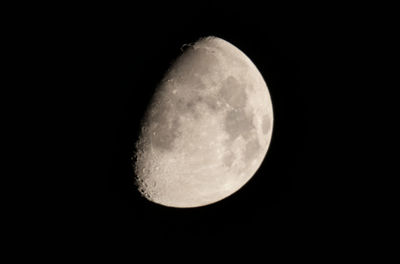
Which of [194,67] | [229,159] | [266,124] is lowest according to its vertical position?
[229,159]

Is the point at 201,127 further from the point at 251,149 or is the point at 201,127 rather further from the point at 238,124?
the point at 251,149

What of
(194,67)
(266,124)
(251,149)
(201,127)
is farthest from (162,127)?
(266,124)

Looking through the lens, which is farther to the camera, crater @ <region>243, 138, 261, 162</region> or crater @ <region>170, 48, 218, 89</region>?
crater @ <region>243, 138, 261, 162</region>

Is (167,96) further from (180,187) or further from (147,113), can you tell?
(180,187)

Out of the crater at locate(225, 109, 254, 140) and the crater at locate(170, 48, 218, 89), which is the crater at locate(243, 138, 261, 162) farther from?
the crater at locate(170, 48, 218, 89)

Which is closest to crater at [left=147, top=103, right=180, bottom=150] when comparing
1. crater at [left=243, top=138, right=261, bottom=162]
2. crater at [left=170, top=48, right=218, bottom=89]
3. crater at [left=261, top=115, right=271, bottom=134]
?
crater at [left=170, top=48, right=218, bottom=89]

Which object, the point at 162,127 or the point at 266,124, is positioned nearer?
the point at 162,127
